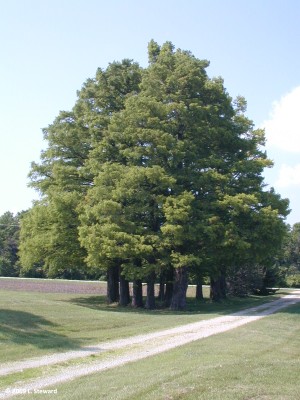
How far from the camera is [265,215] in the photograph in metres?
28.3

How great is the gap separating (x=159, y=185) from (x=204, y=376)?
1899 centimetres

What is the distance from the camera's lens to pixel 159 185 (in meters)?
28.5

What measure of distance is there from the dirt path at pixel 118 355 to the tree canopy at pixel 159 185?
24.1 ft

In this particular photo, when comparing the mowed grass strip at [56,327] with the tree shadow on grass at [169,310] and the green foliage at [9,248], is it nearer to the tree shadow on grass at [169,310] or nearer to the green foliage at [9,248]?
the tree shadow on grass at [169,310]

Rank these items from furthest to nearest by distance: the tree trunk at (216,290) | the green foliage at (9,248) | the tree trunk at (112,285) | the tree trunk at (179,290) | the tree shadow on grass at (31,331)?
the green foliage at (9,248), the tree trunk at (216,290), the tree trunk at (112,285), the tree trunk at (179,290), the tree shadow on grass at (31,331)

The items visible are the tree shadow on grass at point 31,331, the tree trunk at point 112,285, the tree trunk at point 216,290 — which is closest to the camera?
the tree shadow on grass at point 31,331

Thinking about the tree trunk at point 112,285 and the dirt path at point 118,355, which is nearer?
the dirt path at point 118,355

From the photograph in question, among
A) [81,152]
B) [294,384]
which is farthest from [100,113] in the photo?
[294,384]

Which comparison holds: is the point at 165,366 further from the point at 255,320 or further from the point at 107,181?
the point at 107,181

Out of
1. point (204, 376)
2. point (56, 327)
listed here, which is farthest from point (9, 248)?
point (204, 376)

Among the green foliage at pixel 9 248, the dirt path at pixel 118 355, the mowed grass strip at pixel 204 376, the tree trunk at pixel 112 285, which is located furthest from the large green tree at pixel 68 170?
the green foliage at pixel 9 248

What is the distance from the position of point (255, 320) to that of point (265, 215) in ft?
23.5

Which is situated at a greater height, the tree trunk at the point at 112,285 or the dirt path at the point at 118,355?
the tree trunk at the point at 112,285

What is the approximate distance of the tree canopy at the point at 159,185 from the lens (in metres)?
28.0
